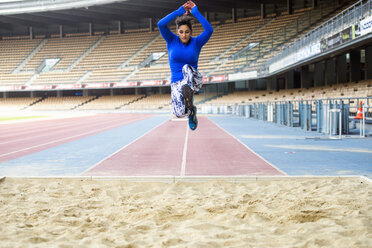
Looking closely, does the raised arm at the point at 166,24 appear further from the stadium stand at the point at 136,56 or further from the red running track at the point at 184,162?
the stadium stand at the point at 136,56

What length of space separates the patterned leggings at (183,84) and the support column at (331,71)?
1346 inches

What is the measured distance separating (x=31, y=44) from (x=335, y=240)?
72.4m

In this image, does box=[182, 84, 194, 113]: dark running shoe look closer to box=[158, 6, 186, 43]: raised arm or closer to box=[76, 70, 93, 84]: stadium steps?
box=[158, 6, 186, 43]: raised arm

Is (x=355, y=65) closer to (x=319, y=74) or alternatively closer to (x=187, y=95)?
(x=319, y=74)

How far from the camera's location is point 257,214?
471cm

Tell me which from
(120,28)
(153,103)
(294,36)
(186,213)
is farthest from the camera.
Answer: (120,28)

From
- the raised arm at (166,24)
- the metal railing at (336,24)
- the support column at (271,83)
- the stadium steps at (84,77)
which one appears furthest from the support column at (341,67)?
the stadium steps at (84,77)

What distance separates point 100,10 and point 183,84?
5443 centimetres

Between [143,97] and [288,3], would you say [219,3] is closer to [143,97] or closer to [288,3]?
[288,3]

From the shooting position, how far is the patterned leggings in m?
4.83

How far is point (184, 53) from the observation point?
16.4ft

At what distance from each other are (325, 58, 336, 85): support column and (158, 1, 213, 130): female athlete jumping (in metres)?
34.2

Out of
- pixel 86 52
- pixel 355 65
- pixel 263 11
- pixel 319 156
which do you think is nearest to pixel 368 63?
pixel 355 65

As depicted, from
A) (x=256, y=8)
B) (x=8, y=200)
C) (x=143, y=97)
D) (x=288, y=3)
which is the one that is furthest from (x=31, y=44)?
(x=8, y=200)
